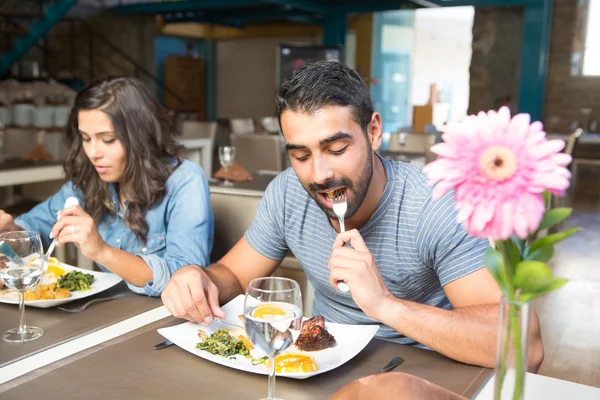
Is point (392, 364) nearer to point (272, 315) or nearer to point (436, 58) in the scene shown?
point (272, 315)

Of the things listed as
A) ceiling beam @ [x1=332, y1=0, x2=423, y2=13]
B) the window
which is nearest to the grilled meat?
ceiling beam @ [x1=332, y1=0, x2=423, y2=13]

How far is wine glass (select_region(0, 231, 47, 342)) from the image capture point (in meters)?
1.13

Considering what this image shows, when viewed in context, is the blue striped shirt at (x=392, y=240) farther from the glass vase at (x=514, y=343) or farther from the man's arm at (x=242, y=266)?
the glass vase at (x=514, y=343)

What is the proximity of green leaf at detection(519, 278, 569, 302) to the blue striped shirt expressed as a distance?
643 millimetres

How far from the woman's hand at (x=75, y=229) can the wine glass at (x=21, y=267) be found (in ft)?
0.44

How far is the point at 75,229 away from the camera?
4.57 feet

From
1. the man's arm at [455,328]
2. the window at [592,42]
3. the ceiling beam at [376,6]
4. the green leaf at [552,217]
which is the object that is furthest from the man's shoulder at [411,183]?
the window at [592,42]

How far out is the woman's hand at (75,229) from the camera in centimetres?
139

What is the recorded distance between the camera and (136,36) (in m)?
12.4

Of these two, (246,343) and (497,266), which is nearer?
(497,266)

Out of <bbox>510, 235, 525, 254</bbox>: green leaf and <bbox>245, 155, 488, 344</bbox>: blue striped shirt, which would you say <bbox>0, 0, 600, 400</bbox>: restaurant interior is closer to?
<bbox>510, 235, 525, 254</bbox>: green leaf

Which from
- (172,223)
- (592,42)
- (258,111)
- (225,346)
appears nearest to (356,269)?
(225,346)

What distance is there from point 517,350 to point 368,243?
2.53ft

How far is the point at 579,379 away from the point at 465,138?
94.2 inches
